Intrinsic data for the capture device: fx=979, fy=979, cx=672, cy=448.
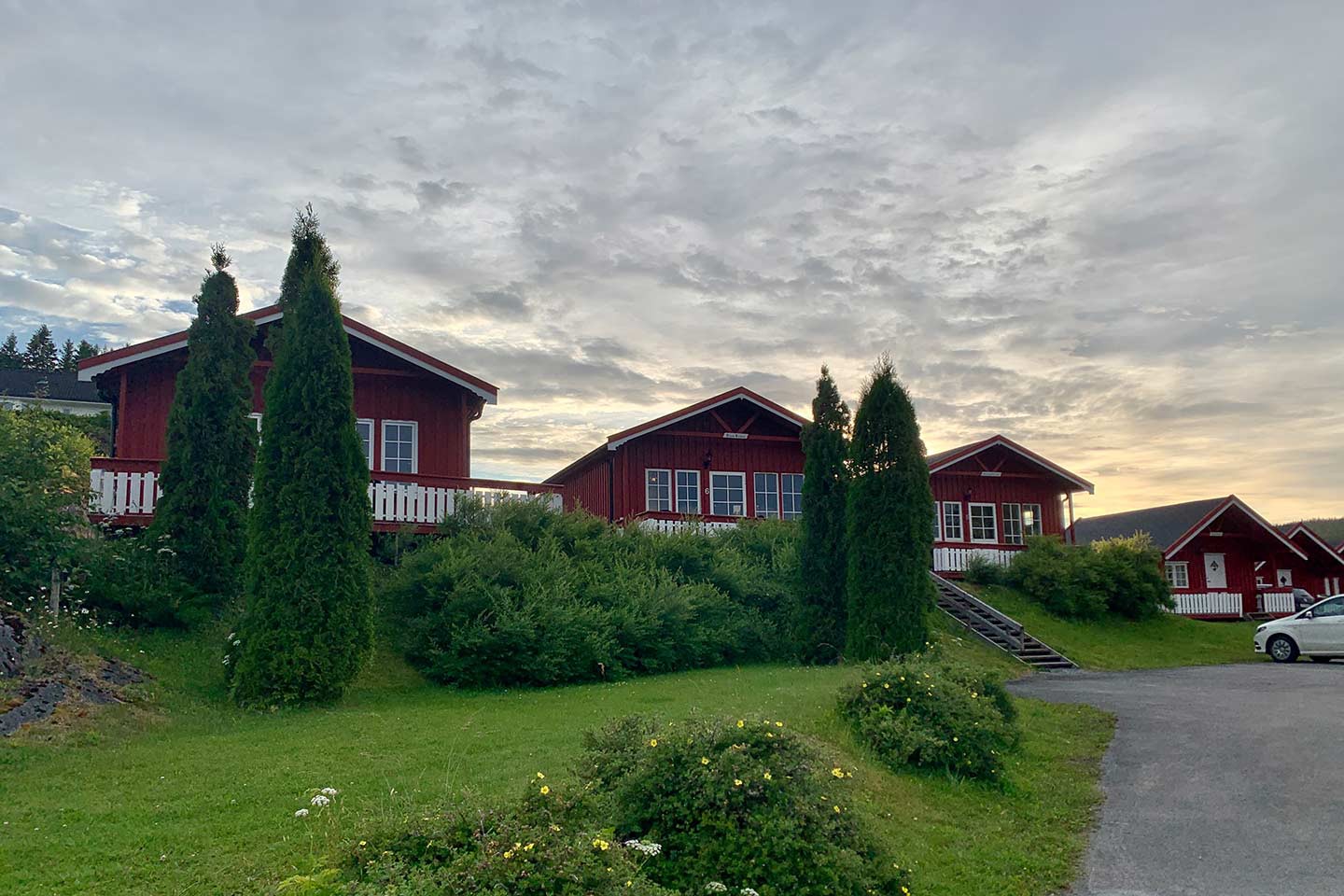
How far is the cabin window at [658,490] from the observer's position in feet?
86.1

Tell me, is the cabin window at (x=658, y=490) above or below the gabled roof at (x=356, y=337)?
below

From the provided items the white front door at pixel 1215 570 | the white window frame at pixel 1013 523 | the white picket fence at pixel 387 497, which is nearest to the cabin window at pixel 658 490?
the white picket fence at pixel 387 497

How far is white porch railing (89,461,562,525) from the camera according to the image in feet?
54.3

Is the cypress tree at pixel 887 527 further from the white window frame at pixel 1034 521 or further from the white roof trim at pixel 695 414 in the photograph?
the white window frame at pixel 1034 521

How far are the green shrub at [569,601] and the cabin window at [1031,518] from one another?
16101mm

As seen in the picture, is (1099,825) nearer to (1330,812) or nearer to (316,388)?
(1330,812)

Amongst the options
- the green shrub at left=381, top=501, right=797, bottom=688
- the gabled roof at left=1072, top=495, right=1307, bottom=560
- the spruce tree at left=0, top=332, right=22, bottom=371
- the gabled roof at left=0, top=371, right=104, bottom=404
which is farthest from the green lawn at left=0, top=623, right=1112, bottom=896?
the spruce tree at left=0, top=332, right=22, bottom=371

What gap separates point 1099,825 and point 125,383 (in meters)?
18.8

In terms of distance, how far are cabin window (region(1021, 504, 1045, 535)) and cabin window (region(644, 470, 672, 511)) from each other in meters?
12.7

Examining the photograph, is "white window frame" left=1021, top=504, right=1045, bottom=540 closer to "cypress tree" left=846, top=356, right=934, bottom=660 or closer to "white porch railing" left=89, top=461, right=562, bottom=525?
"cypress tree" left=846, top=356, right=934, bottom=660

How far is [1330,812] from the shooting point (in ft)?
26.3

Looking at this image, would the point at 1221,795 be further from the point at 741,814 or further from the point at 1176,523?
the point at 1176,523

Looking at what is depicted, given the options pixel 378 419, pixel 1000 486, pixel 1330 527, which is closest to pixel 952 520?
pixel 1000 486

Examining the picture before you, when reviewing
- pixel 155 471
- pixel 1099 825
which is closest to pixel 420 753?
pixel 1099 825
